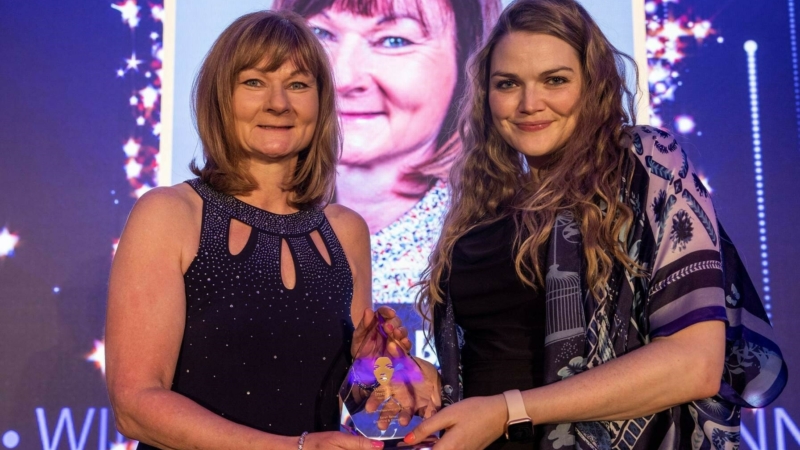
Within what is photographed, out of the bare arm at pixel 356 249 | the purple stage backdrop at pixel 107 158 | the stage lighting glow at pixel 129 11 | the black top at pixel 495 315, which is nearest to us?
the black top at pixel 495 315

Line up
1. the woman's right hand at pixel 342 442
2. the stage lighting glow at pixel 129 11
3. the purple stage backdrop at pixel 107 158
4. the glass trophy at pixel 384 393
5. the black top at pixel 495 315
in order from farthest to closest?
the stage lighting glow at pixel 129 11, the purple stage backdrop at pixel 107 158, the black top at pixel 495 315, the glass trophy at pixel 384 393, the woman's right hand at pixel 342 442

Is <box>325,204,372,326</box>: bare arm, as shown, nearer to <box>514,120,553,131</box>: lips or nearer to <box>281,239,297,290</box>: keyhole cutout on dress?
<box>281,239,297,290</box>: keyhole cutout on dress

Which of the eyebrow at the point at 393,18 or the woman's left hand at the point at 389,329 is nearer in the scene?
the woman's left hand at the point at 389,329

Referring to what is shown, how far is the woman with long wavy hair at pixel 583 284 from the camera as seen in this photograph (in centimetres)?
128

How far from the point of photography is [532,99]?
60.4 inches

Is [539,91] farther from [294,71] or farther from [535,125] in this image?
[294,71]

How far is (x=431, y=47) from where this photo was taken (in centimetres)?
263

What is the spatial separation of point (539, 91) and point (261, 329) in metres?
0.72

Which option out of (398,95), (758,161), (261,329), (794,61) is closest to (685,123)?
(758,161)

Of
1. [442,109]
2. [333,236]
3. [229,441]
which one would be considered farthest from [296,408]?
[442,109]

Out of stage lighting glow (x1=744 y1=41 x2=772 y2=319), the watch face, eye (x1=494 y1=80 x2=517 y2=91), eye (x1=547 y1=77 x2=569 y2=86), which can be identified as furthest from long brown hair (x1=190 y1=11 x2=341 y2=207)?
stage lighting glow (x1=744 y1=41 x2=772 y2=319)

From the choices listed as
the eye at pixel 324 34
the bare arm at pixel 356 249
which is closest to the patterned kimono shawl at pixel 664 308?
the bare arm at pixel 356 249

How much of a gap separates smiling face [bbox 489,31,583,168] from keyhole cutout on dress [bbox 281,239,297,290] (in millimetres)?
519

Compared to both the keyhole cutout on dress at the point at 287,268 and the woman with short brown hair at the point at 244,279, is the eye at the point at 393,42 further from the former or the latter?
the keyhole cutout on dress at the point at 287,268
